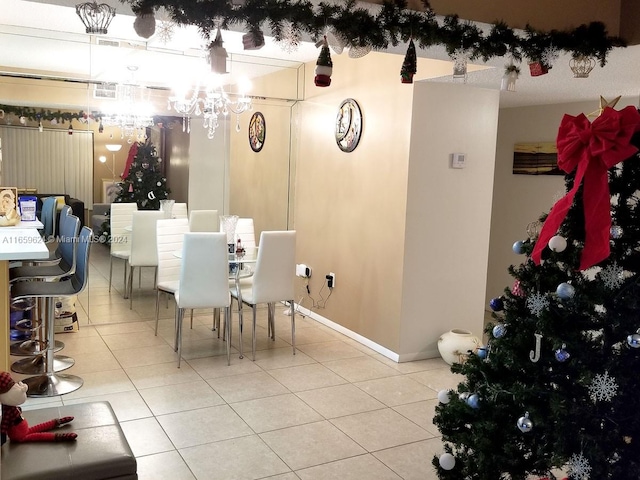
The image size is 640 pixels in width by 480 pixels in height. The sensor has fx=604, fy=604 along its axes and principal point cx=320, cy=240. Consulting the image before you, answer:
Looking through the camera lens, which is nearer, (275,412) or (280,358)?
(275,412)

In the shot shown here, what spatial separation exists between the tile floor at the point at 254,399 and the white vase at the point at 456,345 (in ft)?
0.38

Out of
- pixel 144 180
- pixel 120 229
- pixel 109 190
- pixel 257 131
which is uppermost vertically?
pixel 257 131

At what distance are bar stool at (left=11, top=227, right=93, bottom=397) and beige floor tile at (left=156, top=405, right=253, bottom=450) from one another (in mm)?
843

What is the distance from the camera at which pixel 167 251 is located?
5.21m

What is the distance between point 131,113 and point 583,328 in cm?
442

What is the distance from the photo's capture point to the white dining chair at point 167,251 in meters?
5.14

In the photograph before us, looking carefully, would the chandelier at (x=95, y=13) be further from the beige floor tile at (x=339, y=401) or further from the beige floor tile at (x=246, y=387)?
the beige floor tile at (x=339, y=401)

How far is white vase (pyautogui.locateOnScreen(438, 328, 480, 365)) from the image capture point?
15.3 ft

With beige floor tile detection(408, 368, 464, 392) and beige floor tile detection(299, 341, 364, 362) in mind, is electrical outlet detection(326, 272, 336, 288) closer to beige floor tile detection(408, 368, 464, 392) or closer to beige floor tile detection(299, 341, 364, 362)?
beige floor tile detection(299, 341, 364, 362)

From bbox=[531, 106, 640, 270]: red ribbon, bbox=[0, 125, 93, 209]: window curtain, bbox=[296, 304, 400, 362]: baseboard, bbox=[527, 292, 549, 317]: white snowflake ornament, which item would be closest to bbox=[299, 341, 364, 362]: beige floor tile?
bbox=[296, 304, 400, 362]: baseboard

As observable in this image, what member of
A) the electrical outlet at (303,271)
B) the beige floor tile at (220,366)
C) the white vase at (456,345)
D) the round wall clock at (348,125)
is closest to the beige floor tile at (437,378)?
the white vase at (456,345)

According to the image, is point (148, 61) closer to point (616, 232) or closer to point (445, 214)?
point (445, 214)

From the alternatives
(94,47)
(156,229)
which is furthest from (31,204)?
(94,47)

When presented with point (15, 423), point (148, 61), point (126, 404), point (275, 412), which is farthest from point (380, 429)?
point (148, 61)
